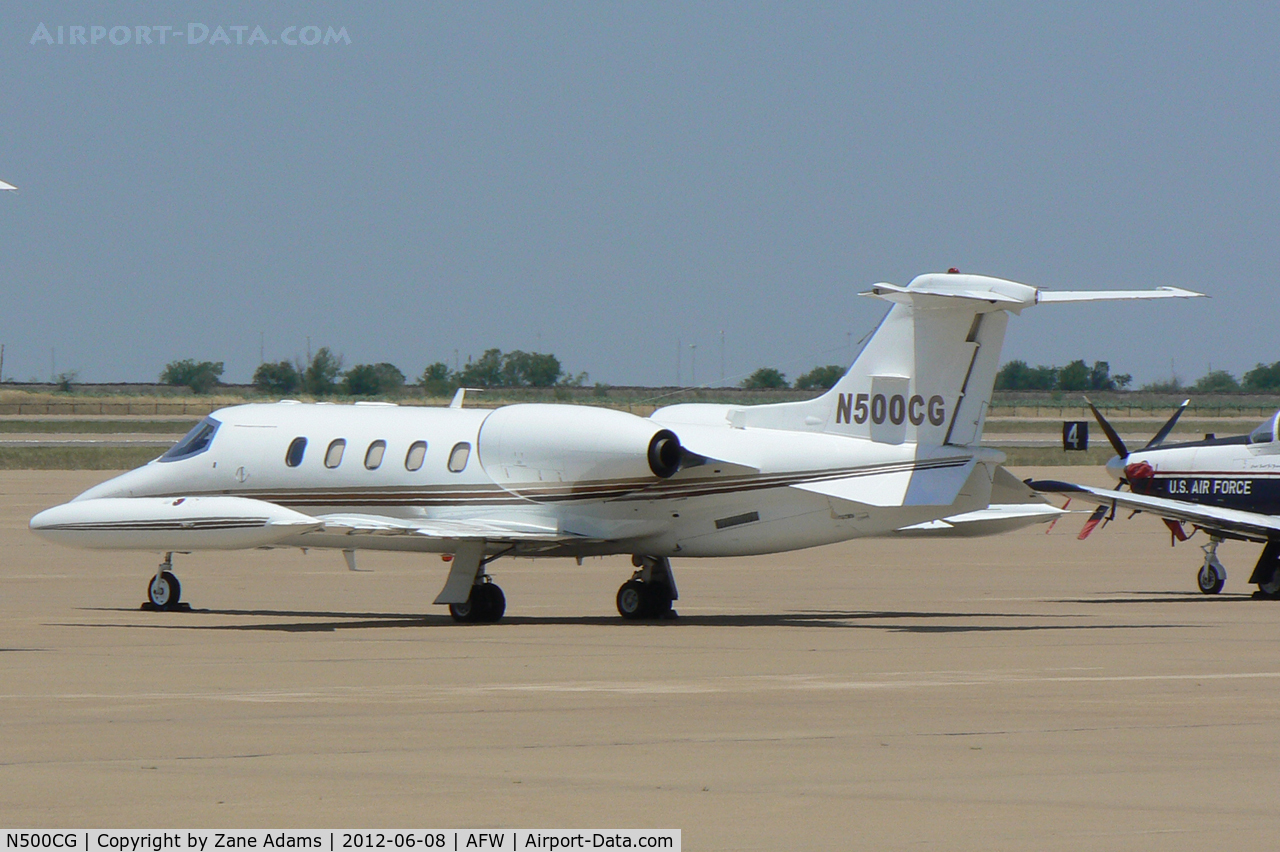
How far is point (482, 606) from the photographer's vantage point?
78.5ft

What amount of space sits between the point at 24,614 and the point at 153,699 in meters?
9.70

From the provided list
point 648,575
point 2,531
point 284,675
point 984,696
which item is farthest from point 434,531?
point 2,531

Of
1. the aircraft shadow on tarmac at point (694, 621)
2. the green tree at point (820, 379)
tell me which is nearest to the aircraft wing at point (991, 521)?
the aircraft shadow on tarmac at point (694, 621)

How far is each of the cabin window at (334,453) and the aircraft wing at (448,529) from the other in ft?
4.39

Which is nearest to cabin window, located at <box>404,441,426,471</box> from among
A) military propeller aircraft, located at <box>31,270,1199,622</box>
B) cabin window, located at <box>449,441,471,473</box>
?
military propeller aircraft, located at <box>31,270,1199,622</box>

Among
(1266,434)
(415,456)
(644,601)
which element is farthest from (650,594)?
(1266,434)

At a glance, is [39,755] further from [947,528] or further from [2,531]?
[2,531]

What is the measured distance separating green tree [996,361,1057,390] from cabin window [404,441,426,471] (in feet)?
477

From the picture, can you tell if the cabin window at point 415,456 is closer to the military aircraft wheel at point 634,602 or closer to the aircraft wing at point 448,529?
the aircraft wing at point 448,529

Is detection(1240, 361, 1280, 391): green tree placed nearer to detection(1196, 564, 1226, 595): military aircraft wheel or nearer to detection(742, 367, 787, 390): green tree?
detection(742, 367, 787, 390): green tree

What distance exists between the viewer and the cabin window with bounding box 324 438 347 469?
998 inches

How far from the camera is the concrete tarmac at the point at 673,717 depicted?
10.0 metres
